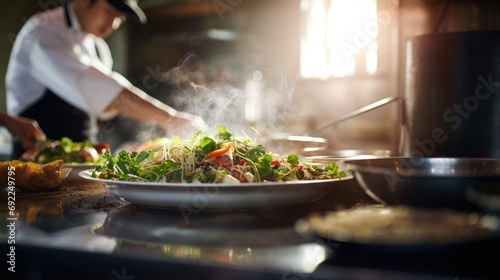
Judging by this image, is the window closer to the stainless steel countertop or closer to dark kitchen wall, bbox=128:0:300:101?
dark kitchen wall, bbox=128:0:300:101

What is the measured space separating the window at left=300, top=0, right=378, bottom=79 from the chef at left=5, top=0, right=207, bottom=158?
241 centimetres

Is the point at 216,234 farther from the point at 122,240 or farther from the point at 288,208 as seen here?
the point at 288,208

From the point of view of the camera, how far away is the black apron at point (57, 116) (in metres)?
3.86

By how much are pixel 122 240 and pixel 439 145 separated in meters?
1.34

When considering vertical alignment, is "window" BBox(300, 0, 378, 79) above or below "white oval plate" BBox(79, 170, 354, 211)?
above

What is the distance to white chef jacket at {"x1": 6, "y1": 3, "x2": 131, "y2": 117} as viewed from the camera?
130 inches

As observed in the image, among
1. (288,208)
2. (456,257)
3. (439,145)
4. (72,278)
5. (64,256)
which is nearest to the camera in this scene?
(456,257)

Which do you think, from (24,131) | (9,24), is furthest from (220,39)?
(24,131)

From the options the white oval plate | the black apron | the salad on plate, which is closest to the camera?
the white oval plate

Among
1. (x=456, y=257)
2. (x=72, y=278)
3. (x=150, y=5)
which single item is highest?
(x=150, y=5)

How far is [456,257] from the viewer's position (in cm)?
85

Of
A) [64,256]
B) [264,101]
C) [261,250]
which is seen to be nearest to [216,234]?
[261,250]

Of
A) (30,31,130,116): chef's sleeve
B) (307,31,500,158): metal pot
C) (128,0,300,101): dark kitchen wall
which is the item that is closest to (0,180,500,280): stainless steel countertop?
(307,31,500,158): metal pot

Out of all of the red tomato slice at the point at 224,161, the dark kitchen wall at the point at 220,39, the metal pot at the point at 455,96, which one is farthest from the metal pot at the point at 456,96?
the dark kitchen wall at the point at 220,39
